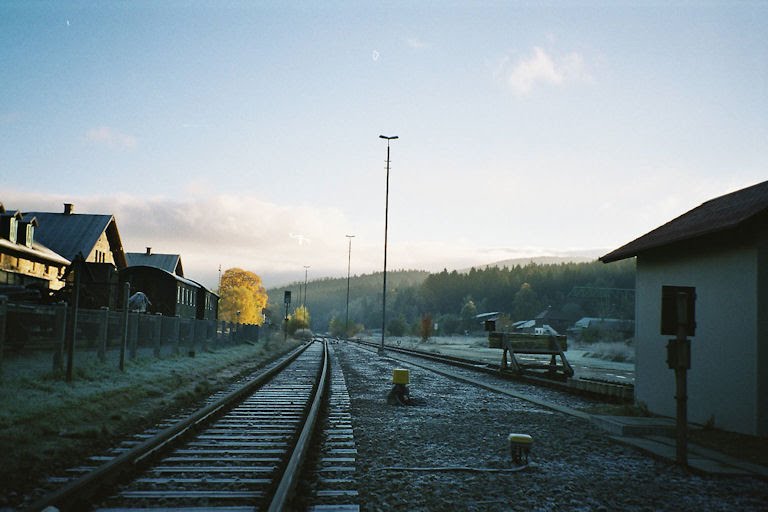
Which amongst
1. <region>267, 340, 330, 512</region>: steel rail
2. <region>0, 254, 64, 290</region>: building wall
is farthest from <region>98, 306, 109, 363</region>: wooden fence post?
<region>0, 254, 64, 290</region>: building wall

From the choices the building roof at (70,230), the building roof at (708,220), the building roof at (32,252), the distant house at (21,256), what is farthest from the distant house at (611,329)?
the building roof at (708,220)

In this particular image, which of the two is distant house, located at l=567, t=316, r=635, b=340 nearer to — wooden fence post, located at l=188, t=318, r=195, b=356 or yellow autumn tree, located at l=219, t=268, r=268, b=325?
yellow autumn tree, located at l=219, t=268, r=268, b=325

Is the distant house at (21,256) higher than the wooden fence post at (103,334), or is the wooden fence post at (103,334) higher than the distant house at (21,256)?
the distant house at (21,256)

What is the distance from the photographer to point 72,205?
46.1m

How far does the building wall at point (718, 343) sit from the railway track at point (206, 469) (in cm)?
659

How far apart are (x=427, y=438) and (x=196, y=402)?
20.5 feet

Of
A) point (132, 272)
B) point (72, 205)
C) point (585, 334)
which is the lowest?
point (585, 334)

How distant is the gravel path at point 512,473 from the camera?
568cm

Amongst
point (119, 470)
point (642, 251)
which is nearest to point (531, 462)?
point (119, 470)

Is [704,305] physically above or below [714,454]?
above

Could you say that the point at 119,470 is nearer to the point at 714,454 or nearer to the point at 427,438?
the point at 427,438

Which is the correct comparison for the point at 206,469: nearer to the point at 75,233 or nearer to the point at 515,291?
the point at 75,233

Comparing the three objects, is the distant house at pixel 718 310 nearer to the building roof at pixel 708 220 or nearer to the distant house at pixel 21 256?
the building roof at pixel 708 220

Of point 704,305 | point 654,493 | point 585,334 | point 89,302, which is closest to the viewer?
point 654,493
